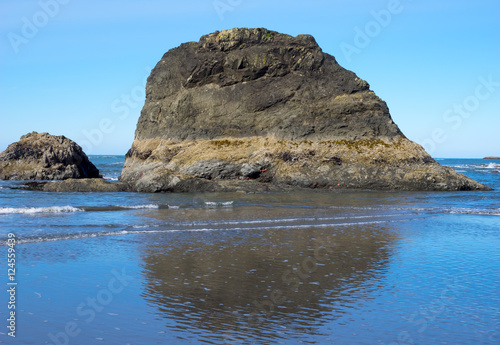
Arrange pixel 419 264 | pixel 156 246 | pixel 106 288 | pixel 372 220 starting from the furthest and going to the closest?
pixel 372 220, pixel 156 246, pixel 419 264, pixel 106 288

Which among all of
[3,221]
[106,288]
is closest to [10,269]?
[106,288]

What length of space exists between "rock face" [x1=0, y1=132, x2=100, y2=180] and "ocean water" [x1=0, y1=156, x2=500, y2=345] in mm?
29563

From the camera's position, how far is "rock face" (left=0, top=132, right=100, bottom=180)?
46656mm

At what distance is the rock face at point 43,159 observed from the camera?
153 feet

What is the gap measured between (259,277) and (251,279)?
217mm

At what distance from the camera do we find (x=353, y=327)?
648cm

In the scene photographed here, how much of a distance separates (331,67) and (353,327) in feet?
115

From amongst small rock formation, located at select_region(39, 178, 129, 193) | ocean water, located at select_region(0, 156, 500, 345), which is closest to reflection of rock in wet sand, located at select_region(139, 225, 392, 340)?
ocean water, located at select_region(0, 156, 500, 345)

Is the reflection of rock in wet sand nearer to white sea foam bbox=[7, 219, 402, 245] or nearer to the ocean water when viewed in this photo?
the ocean water

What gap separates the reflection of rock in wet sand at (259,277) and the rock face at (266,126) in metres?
17.8

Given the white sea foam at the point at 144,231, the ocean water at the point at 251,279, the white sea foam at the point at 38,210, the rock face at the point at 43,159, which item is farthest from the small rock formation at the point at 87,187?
the rock face at the point at 43,159

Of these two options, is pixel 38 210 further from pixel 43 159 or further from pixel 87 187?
pixel 43 159

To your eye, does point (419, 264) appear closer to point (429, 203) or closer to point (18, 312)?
point (18, 312)

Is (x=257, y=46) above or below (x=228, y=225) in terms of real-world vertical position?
above
